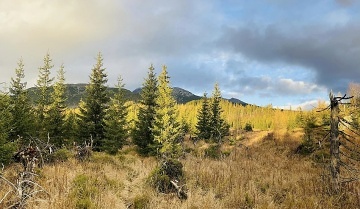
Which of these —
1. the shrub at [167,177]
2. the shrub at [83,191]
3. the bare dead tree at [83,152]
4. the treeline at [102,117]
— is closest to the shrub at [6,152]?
the bare dead tree at [83,152]

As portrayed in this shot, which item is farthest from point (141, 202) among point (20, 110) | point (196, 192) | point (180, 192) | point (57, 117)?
point (57, 117)

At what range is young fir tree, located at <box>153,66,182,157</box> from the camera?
31.0m

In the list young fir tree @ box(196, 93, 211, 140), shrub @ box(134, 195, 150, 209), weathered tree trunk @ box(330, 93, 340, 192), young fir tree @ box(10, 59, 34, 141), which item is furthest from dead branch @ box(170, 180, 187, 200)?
young fir tree @ box(196, 93, 211, 140)

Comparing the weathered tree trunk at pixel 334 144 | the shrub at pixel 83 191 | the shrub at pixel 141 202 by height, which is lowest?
the shrub at pixel 141 202

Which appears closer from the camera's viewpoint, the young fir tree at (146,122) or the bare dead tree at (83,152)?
the bare dead tree at (83,152)

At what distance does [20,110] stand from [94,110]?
23.5ft

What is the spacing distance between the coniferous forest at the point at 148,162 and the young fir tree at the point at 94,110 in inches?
4.0

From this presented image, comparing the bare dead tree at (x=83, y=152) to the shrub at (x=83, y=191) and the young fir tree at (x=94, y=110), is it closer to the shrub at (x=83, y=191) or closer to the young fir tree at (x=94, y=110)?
the shrub at (x=83, y=191)

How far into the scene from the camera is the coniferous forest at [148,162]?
6539 millimetres

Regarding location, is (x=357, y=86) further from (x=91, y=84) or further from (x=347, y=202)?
(x=347, y=202)

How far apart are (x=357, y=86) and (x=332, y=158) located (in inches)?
2886

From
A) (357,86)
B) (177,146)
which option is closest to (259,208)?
(177,146)

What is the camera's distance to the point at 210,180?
9.09 meters

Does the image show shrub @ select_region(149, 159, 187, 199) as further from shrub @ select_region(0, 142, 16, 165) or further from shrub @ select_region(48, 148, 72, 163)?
shrub @ select_region(0, 142, 16, 165)
